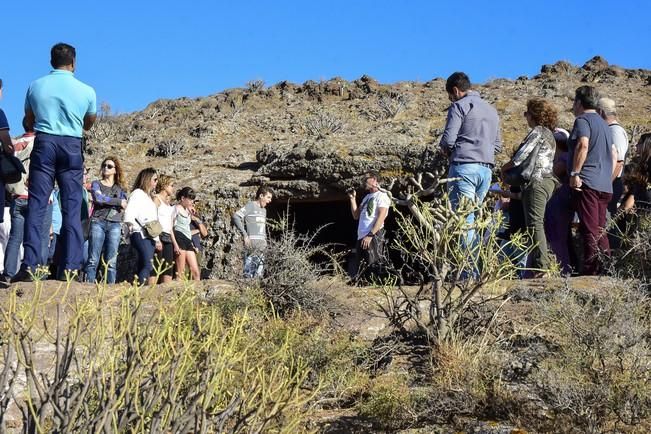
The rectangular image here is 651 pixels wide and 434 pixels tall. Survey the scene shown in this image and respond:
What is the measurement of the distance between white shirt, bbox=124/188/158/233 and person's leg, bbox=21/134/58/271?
4.54 ft

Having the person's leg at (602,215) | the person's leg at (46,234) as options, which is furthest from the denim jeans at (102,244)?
the person's leg at (602,215)

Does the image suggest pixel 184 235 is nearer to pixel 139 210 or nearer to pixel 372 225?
pixel 139 210

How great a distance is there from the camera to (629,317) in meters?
5.81

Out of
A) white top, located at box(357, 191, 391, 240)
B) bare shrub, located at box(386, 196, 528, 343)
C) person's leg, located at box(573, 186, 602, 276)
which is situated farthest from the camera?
white top, located at box(357, 191, 391, 240)

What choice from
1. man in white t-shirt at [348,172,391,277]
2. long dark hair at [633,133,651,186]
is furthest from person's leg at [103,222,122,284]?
long dark hair at [633,133,651,186]

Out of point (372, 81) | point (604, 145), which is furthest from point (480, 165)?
point (372, 81)

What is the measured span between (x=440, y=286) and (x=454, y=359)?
65 centimetres

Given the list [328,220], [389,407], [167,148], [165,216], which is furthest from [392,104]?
[389,407]

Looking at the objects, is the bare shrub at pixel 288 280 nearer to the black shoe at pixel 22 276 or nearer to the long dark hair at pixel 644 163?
the black shoe at pixel 22 276

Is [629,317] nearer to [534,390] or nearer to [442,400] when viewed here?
[534,390]

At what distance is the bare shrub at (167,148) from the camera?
642 inches

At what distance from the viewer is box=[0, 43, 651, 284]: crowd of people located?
24.7 feet

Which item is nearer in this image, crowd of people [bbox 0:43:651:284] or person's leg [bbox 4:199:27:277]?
crowd of people [bbox 0:43:651:284]

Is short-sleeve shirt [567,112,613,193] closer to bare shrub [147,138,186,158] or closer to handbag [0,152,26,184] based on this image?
handbag [0,152,26,184]
